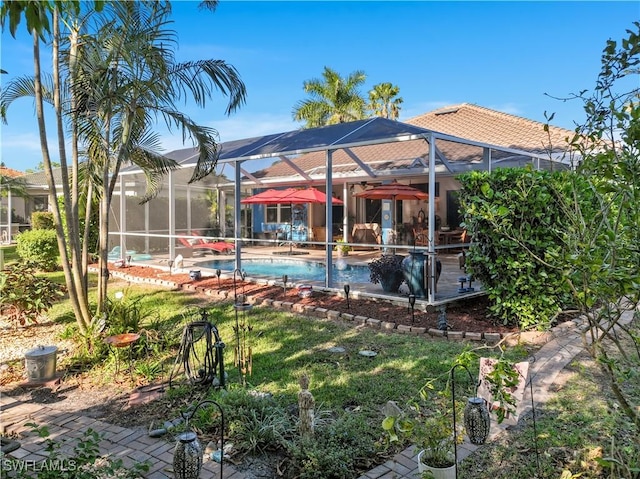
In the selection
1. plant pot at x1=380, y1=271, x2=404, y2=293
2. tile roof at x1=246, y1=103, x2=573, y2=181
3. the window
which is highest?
tile roof at x1=246, y1=103, x2=573, y2=181

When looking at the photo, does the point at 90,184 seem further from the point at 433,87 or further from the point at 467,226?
the point at 433,87

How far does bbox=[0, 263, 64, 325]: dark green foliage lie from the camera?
7125mm

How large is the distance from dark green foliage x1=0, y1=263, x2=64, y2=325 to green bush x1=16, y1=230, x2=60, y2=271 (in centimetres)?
699

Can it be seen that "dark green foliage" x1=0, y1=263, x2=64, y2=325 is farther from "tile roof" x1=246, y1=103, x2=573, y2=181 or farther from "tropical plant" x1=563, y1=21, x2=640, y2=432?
"tile roof" x1=246, y1=103, x2=573, y2=181

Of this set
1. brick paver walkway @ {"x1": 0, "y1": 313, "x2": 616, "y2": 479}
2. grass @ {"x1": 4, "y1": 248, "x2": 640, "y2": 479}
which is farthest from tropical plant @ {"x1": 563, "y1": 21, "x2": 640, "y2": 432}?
brick paver walkway @ {"x1": 0, "y1": 313, "x2": 616, "y2": 479}

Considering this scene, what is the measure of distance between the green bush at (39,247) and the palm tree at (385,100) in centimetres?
2072

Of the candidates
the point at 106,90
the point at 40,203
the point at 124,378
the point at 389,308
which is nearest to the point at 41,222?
the point at 40,203

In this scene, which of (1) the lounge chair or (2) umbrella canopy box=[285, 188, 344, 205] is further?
(2) umbrella canopy box=[285, 188, 344, 205]

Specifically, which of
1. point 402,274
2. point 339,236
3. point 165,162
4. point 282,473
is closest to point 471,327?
point 402,274

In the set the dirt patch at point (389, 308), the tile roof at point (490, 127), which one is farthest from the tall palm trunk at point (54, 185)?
the tile roof at point (490, 127)

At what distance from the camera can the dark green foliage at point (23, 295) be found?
7.12 metres

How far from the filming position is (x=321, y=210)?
20.2m

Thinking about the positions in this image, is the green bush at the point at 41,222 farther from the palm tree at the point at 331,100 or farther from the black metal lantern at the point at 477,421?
the black metal lantern at the point at 477,421

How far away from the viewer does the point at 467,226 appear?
6969mm
